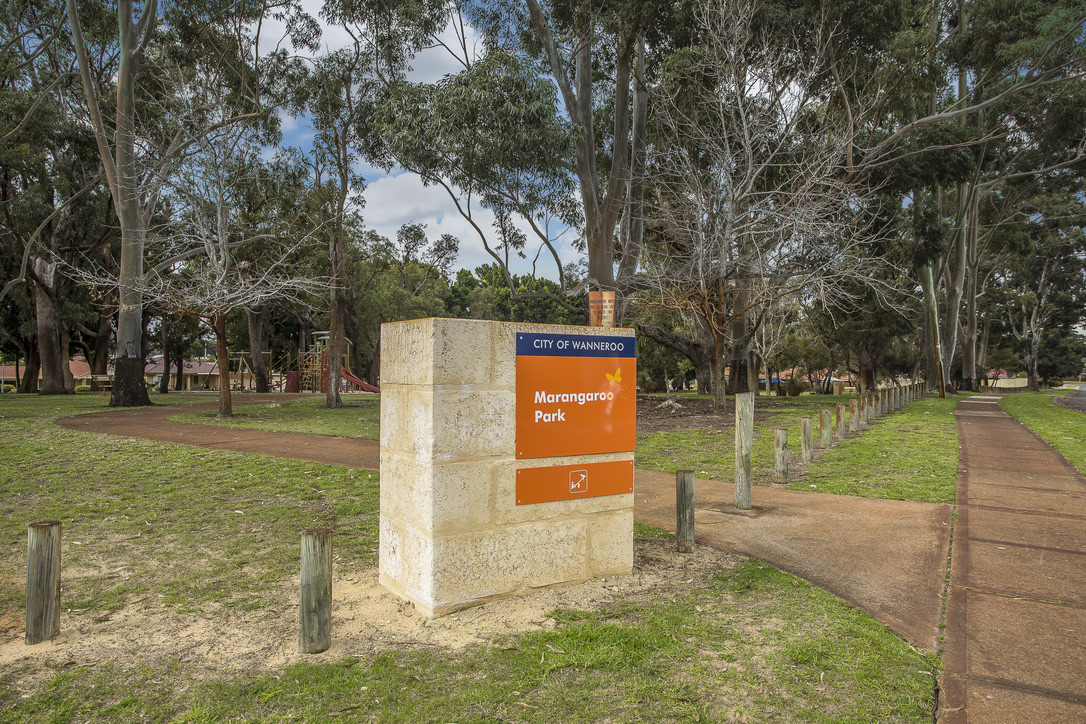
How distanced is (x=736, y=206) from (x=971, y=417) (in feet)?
32.4

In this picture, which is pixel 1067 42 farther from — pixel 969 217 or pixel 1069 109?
pixel 969 217

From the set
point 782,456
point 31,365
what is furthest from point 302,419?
point 31,365

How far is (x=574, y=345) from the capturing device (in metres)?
4.77

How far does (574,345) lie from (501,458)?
38.7 inches

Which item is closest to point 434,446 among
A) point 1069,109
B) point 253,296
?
point 253,296

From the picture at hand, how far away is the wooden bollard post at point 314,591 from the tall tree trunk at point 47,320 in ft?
100

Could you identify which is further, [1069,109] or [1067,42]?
[1069,109]

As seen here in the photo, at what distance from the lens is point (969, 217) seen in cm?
3828

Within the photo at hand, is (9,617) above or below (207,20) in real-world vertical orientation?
below

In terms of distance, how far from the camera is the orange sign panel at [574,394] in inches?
180

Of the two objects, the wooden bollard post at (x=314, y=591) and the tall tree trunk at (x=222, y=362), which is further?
the tall tree trunk at (x=222, y=362)

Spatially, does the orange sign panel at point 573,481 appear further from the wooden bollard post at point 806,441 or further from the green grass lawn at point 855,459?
the wooden bollard post at point 806,441

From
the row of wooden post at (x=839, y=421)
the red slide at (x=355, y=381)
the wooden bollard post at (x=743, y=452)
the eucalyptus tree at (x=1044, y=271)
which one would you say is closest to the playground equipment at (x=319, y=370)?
the red slide at (x=355, y=381)

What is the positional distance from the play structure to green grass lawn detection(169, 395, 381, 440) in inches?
578
